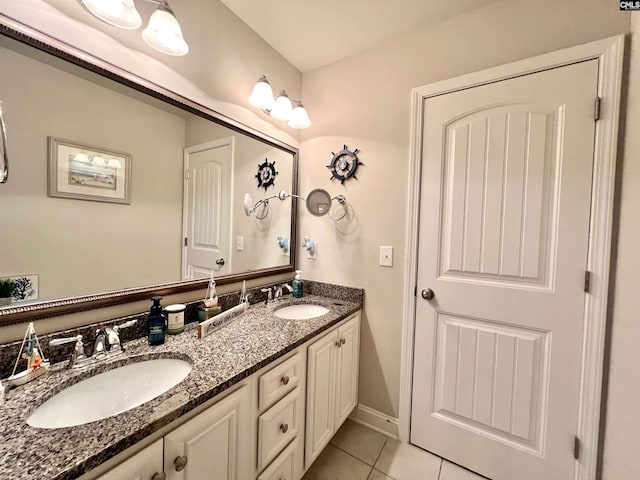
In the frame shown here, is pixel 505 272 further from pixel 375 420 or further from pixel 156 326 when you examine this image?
pixel 156 326

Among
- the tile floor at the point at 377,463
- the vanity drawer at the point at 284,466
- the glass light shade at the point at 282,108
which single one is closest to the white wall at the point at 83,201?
the glass light shade at the point at 282,108

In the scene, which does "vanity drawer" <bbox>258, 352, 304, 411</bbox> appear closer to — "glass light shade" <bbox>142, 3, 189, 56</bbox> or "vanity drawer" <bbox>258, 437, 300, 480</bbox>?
"vanity drawer" <bbox>258, 437, 300, 480</bbox>

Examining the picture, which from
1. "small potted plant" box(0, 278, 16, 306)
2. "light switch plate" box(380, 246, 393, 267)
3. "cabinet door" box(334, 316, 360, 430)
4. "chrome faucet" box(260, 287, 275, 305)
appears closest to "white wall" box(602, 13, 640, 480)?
"light switch plate" box(380, 246, 393, 267)

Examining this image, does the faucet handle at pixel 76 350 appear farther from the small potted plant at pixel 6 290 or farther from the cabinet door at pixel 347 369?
the cabinet door at pixel 347 369

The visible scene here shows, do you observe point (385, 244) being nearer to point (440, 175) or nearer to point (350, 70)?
point (440, 175)

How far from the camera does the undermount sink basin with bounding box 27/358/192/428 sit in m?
0.72

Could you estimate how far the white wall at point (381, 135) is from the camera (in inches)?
52.4

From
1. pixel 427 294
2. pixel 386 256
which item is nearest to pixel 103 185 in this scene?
pixel 386 256

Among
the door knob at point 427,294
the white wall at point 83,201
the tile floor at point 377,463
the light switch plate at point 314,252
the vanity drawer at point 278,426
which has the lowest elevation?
the tile floor at point 377,463

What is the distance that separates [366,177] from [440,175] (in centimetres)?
43

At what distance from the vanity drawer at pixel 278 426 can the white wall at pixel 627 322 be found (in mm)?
1249

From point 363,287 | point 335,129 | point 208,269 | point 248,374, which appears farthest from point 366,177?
point 248,374

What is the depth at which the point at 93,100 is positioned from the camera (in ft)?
3.17

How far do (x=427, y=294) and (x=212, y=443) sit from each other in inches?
46.8
